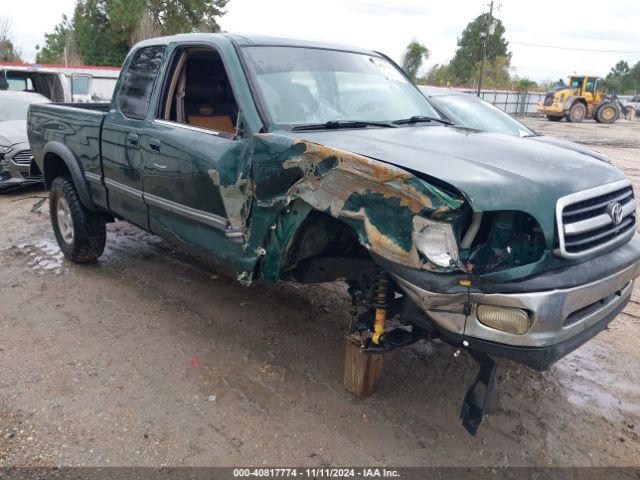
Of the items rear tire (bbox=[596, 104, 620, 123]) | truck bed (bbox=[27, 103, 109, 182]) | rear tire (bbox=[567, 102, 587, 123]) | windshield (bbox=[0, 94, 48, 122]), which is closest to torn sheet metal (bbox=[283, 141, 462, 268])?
truck bed (bbox=[27, 103, 109, 182])

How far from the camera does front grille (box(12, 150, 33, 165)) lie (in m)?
8.30

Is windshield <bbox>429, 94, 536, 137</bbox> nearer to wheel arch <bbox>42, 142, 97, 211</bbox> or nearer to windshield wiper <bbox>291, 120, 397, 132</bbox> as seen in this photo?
windshield wiper <bbox>291, 120, 397, 132</bbox>

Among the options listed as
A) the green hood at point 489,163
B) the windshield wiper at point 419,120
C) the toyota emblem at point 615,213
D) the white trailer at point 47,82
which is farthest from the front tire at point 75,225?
the white trailer at point 47,82

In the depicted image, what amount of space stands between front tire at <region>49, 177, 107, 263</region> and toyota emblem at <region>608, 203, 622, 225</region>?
428 cm

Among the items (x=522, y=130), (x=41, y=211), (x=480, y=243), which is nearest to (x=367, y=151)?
(x=480, y=243)

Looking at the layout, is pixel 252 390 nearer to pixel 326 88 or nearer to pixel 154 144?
pixel 154 144

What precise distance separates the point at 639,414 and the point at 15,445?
341 cm

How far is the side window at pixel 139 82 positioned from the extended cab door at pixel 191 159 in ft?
0.62

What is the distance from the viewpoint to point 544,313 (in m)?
2.29

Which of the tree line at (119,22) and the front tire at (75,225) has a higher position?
the tree line at (119,22)

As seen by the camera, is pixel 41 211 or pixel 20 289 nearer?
pixel 20 289

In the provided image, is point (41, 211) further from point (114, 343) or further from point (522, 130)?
point (522, 130)

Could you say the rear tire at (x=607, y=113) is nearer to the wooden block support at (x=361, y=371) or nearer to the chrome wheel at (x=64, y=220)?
the chrome wheel at (x=64, y=220)

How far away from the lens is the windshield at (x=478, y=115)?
22.5 ft
